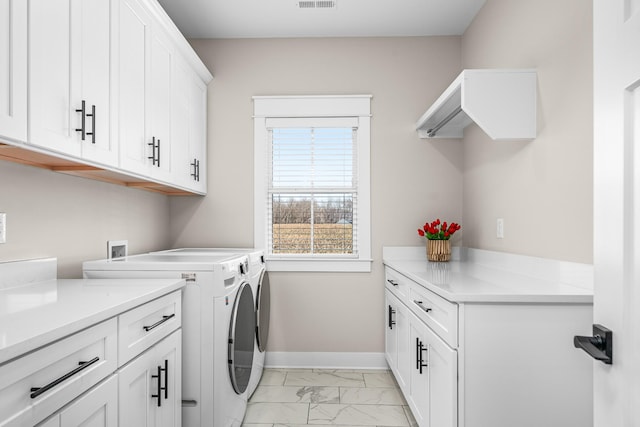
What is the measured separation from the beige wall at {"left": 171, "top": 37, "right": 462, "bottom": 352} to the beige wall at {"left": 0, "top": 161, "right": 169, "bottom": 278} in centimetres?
70

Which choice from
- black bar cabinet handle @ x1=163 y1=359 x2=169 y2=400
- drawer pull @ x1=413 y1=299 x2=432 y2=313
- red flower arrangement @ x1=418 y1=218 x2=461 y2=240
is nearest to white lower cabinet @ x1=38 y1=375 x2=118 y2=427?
black bar cabinet handle @ x1=163 y1=359 x2=169 y2=400

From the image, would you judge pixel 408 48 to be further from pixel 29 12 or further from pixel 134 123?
pixel 29 12

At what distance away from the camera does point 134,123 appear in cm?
194

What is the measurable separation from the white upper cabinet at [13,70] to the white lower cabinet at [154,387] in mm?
807

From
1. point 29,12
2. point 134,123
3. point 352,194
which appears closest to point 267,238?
point 352,194

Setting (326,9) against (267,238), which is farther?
(267,238)

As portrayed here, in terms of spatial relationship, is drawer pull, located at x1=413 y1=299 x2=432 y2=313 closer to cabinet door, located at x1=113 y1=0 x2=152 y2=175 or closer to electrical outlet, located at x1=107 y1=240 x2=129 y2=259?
cabinet door, located at x1=113 y1=0 x2=152 y2=175

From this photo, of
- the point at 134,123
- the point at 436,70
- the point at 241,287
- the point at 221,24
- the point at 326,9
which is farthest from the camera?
the point at 436,70

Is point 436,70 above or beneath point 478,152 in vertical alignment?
above

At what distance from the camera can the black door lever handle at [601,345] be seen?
82cm

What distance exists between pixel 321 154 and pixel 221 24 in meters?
1.21

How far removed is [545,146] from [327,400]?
1963 millimetres

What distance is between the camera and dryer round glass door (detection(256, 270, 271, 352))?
108 inches

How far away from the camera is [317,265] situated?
10.5 feet
